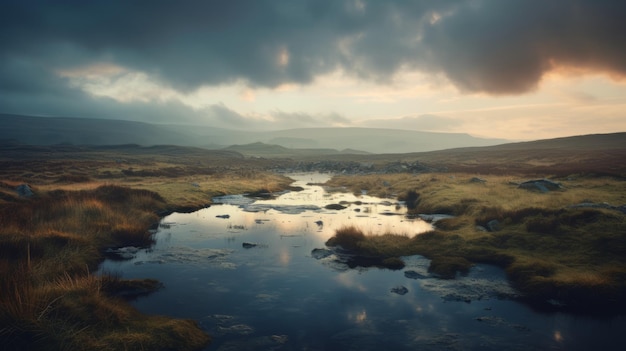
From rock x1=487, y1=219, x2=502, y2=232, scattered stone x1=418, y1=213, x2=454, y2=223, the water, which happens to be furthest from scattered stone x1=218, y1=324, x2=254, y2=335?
scattered stone x1=418, y1=213, x2=454, y2=223

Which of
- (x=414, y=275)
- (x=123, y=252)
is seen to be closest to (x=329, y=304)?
(x=414, y=275)

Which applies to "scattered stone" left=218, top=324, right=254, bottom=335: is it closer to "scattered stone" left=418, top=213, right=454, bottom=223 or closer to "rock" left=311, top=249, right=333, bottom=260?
"rock" left=311, top=249, right=333, bottom=260

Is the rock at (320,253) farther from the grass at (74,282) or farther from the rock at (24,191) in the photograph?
the rock at (24,191)

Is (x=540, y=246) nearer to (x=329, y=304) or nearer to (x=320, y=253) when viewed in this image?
(x=320, y=253)

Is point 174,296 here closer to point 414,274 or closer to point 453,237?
point 414,274

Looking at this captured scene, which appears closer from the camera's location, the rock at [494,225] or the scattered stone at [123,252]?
the scattered stone at [123,252]

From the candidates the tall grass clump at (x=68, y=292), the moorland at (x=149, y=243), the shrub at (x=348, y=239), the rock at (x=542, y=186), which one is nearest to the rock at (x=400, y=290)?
the moorland at (x=149, y=243)
